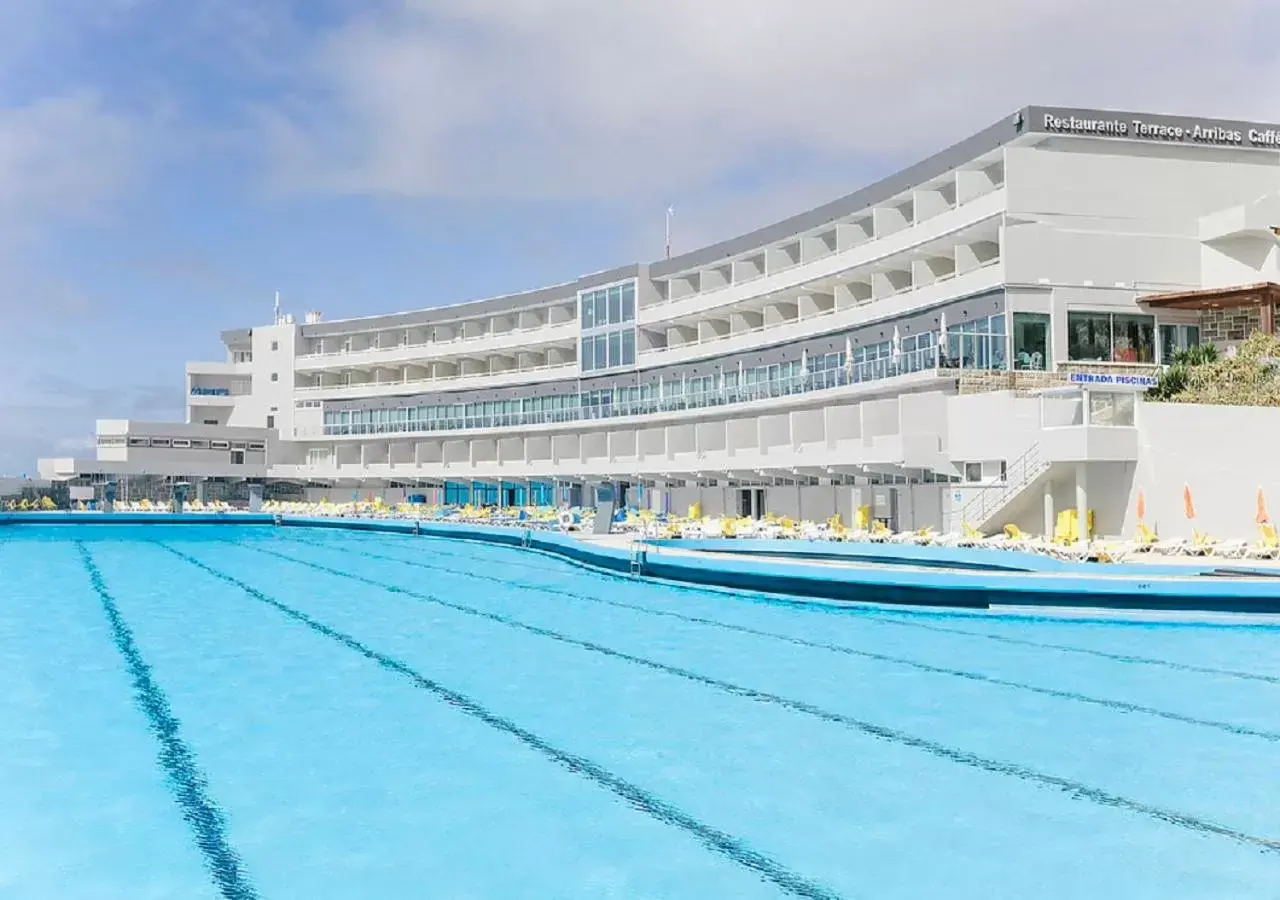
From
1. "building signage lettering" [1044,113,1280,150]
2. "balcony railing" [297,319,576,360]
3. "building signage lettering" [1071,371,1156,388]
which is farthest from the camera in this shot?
"balcony railing" [297,319,576,360]

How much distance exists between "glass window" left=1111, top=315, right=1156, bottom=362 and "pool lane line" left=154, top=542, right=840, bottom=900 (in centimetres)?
2257

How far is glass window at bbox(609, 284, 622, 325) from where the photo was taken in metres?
48.6

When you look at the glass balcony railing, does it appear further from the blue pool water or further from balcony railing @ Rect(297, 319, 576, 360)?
the blue pool water

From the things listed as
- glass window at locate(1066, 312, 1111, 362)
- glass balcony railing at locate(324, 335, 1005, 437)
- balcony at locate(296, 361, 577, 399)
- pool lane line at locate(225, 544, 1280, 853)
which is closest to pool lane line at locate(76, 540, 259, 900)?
pool lane line at locate(225, 544, 1280, 853)

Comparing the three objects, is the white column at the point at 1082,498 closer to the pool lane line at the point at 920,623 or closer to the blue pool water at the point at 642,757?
the pool lane line at the point at 920,623

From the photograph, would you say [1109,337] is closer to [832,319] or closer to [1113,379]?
[1113,379]

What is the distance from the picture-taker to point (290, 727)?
8.73 m

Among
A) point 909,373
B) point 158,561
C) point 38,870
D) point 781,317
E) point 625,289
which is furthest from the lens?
point 625,289

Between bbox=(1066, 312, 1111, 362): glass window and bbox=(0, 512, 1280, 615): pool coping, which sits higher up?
bbox=(1066, 312, 1111, 362): glass window

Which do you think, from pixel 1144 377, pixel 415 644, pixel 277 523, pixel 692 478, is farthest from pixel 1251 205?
pixel 277 523

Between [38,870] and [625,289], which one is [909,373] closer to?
[625,289]

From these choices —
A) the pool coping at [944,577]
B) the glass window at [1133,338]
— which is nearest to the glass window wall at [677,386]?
the glass window at [1133,338]

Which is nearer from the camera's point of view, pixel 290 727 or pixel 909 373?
pixel 290 727

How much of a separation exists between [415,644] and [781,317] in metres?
29.9
